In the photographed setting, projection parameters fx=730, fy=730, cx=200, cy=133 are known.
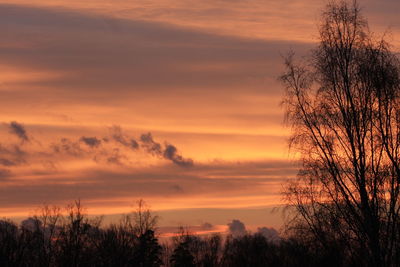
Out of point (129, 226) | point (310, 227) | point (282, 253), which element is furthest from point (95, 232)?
point (310, 227)

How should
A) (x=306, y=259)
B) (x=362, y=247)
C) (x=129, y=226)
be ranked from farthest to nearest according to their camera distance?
(x=129, y=226)
(x=306, y=259)
(x=362, y=247)

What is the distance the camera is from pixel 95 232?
147875 mm

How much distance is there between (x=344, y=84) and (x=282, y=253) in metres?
112

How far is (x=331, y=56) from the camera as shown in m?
38.0

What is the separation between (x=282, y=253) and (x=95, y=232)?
37.9 m

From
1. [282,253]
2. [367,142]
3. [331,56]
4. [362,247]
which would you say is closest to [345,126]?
[367,142]

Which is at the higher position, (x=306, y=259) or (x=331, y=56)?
(x=331, y=56)

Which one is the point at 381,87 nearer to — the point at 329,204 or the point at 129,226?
the point at 329,204

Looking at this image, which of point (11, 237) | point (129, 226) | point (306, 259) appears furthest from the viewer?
point (129, 226)

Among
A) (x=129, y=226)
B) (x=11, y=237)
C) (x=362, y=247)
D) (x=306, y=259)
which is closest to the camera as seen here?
(x=362, y=247)

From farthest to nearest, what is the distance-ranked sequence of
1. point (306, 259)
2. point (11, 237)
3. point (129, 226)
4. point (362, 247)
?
1. point (129, 226)
2. point (11, 237)
3. point (306, 259)
4. point (362, 247)

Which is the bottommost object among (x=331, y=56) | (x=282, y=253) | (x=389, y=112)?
(x=282, y=253)

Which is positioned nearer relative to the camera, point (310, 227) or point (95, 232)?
point (310, 227)

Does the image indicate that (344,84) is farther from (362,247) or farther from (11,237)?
(11,237)
